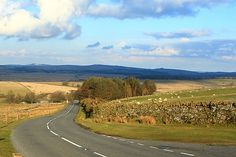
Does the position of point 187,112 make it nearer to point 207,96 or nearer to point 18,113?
point 207,96

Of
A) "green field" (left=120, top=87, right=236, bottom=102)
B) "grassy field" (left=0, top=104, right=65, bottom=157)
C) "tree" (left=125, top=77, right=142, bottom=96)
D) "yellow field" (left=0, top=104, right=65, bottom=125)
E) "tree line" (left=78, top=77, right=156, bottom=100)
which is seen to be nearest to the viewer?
"grassy field" (left=0, top=104, right=65, bottom=157)

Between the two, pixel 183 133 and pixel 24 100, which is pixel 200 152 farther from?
pixel 24 100

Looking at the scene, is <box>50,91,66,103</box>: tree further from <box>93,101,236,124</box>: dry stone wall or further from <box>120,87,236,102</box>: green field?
<box>93,101,236,124</box>: dry stone wall

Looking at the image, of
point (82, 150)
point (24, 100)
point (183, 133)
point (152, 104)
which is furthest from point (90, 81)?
point (82, 150)

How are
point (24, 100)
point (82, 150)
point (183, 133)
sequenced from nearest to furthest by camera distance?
1. point (82, 150)
2. point (183, 133)
3. point (24, 100)

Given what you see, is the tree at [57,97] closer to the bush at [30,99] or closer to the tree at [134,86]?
the bush at [30,99]

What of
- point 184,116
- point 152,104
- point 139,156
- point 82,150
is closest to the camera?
point 139,156

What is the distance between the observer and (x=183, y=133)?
1377 inches

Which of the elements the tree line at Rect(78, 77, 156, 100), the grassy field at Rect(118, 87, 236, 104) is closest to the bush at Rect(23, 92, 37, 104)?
the tree line at Rect(78, 77, 156, 100)

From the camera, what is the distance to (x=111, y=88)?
120 meters

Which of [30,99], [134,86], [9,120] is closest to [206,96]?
[9,120]

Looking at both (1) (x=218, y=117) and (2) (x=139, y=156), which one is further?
(1) (x=218, y=117)

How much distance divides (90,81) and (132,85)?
43.4 feet

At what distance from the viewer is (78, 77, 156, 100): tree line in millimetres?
118975
